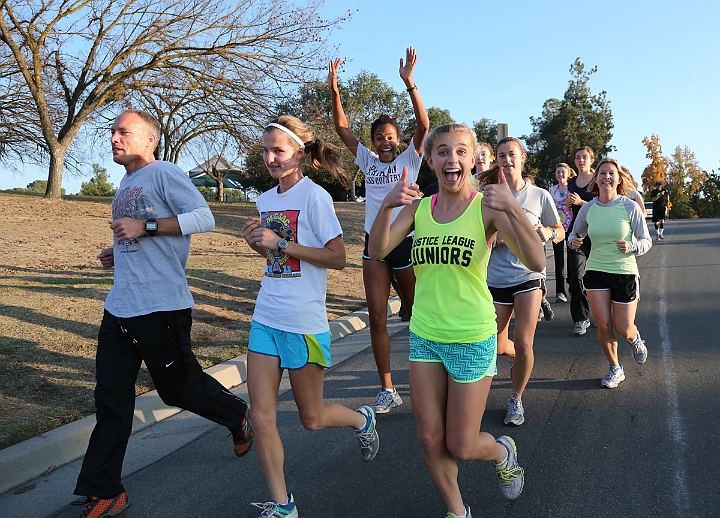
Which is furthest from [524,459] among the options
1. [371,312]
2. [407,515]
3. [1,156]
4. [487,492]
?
[1,156]

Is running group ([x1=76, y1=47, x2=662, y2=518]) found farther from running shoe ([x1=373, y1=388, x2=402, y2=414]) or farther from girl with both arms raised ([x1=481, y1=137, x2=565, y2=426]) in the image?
running shoe ([x1=373, y1=388, x2=402, y2=414])

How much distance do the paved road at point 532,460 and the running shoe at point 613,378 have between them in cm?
8

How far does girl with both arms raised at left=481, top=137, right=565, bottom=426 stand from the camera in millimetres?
4840

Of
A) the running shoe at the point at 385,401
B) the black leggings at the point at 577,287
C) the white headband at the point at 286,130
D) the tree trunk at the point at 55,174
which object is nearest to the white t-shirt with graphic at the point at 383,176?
the running shoe at the point at 385,401

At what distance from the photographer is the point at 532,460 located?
165 inches

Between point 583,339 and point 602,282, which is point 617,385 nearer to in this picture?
point 602,282

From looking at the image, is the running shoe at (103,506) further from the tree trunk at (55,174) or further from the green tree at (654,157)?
the green tree at (654,157)

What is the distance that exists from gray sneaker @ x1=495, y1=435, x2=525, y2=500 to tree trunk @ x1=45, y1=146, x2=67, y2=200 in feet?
65.2

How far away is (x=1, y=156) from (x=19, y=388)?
21.7m

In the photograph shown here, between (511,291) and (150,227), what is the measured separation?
2691mm

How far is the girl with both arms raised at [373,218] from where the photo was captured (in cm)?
504

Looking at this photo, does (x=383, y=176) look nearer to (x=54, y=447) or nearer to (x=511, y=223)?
(x=511, y=223)

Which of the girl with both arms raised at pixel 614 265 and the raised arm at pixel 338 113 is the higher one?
the raised arm at pixel 338 113

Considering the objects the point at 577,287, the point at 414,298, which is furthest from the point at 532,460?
the point at 577,287
